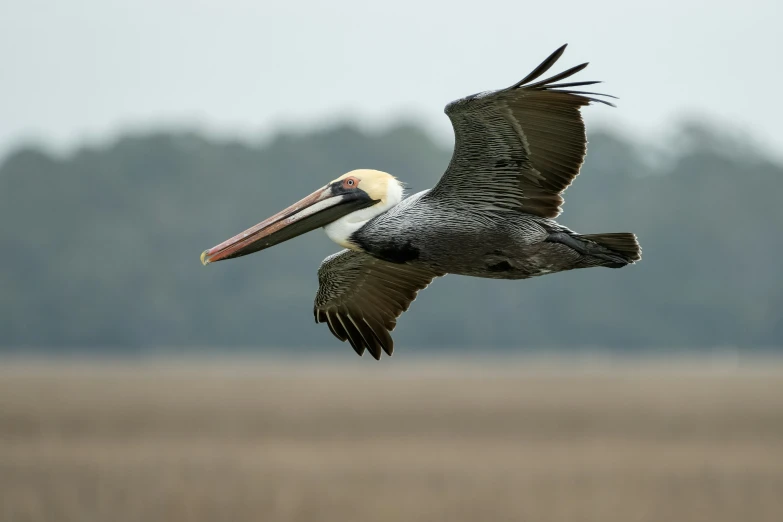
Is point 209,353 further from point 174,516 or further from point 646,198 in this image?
point 174,516

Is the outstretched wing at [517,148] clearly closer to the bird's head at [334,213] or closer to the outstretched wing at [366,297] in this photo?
the bird's head at [334,213]

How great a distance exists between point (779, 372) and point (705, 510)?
39128 millimetres

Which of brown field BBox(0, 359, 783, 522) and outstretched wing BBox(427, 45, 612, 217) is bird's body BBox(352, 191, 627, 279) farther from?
brown field BBox(0, 359, 783, 522)

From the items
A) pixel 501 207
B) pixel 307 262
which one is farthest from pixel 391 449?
pixel 307 262

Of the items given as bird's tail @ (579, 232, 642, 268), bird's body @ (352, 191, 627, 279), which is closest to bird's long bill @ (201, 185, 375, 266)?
bird's body @ (352, 191, 627, 279)

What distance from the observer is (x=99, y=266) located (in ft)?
255

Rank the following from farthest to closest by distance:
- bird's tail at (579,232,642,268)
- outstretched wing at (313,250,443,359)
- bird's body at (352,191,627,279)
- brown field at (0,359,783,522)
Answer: brown field at (0,359,783,522) → outstretched wing at (313,250,443,359) → bird's tail at (579,232,642,268) → bird's body at (352,191,627,279)

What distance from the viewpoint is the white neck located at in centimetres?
730

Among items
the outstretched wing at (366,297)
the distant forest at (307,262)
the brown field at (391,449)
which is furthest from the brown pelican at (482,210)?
the distant forest at (307,262)

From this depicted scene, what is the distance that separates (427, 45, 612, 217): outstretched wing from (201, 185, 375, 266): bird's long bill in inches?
17.7

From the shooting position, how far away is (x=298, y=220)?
287 inches

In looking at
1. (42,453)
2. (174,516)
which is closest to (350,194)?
(174,516)

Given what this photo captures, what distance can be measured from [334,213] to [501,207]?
90 cm

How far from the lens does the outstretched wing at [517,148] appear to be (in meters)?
7.04
